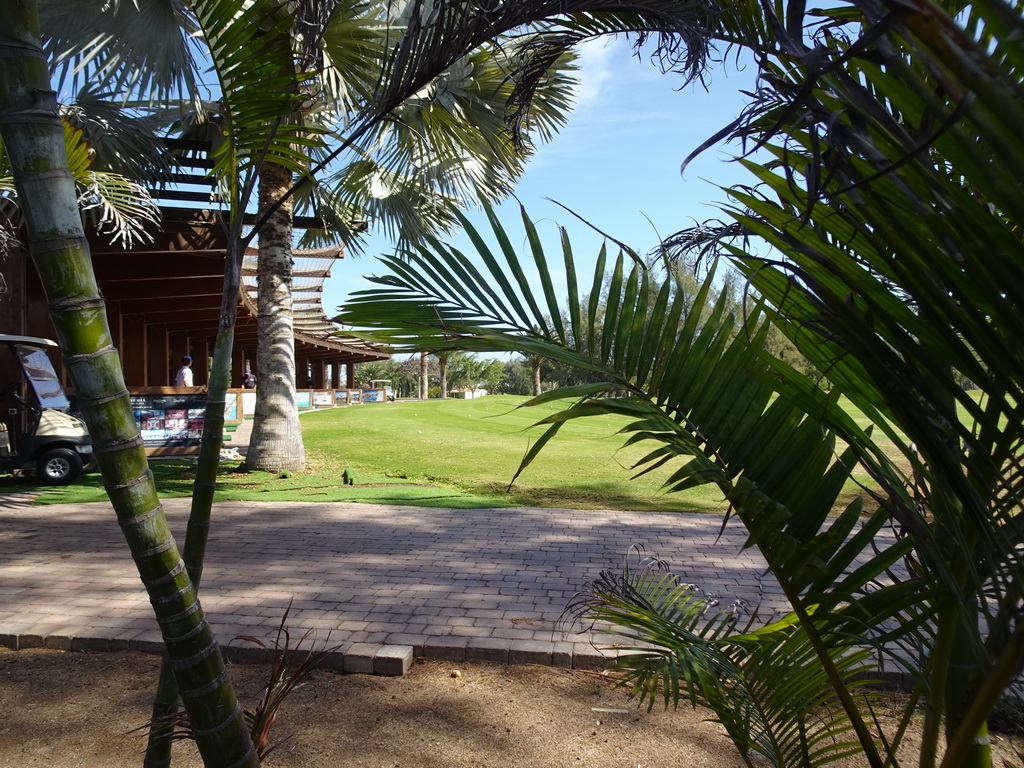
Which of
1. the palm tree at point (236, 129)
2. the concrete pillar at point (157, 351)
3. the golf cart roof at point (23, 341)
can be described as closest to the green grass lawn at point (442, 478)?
the golf cart roof at point (23, 341)

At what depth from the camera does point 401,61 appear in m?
2.28

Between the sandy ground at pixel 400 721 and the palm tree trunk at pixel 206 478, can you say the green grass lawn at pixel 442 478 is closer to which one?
the sandy ground at pixel 400 721

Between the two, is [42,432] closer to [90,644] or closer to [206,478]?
[90,644]

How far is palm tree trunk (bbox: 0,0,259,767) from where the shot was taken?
4.66 feet

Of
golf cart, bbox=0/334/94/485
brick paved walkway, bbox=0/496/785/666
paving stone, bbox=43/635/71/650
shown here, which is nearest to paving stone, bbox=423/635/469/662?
brick paved walkway, bbox=0/496/785/666

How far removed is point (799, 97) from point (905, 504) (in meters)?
0.80

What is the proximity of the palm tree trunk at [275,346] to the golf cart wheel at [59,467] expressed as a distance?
7.63 ft

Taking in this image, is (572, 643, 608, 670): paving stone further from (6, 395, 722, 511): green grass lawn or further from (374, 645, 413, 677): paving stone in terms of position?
(6, 395, 722, 511): green grass lawn

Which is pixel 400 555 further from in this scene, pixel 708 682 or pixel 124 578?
pixel 708 682

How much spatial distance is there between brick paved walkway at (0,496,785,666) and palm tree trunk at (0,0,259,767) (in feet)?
9.00

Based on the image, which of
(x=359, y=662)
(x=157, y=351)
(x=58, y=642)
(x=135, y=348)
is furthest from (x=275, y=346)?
(x=157, y=351)

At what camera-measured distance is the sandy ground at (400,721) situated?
3039mm

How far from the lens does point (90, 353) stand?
4.79 ft

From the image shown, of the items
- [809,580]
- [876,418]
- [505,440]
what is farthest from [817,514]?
[505,440]
